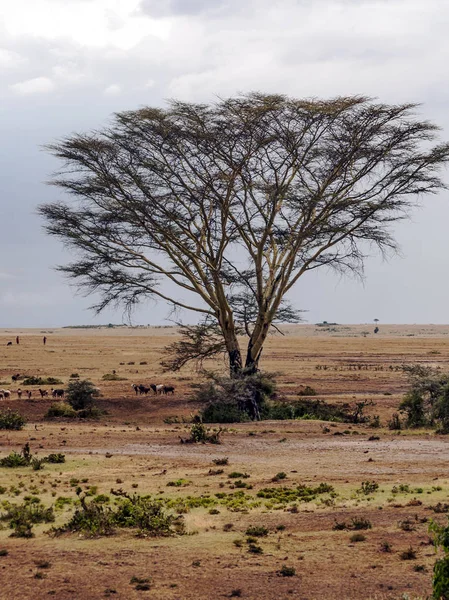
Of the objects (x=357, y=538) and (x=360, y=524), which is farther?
(x=360, y=524)

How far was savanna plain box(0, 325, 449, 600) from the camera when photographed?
10.9m

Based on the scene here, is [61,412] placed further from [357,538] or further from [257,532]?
[357,538]

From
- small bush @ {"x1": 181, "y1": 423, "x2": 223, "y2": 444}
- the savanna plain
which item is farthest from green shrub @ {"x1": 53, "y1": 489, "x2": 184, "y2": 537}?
small bush @ {"x1": 181, "y1": 423, "x2": 223, "y2": 444}

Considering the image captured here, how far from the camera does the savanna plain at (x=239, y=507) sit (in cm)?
1088

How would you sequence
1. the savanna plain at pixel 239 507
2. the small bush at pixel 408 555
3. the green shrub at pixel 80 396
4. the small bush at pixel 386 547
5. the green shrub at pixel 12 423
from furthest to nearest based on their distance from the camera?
the green shrub at pixel 80 396 → the green shrub at pixel 12 423 → the small bush at pixel 386 547 → the small bush at pixel 408 555 → the savanna plain at pixel 239 507

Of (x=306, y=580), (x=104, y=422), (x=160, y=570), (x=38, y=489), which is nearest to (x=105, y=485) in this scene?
(x=38, y=489)

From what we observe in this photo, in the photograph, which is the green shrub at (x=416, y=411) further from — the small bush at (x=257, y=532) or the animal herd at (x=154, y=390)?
the small bush at (x=257, y=532)

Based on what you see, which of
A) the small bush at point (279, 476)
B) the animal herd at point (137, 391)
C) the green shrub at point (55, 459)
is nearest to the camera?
the small bush at point (279, 476)

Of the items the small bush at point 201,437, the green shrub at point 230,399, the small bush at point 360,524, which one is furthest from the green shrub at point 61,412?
the small bush at point 360,524

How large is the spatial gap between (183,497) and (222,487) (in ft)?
3.83

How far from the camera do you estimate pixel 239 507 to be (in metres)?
14.8

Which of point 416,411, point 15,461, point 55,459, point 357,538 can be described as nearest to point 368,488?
point 357,538

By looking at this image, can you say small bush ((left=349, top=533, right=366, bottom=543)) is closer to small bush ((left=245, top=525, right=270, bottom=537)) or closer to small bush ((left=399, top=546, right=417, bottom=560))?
small bush ((left=399, top=546, right=417, bottom=560))

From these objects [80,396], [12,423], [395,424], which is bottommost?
[395,424]
